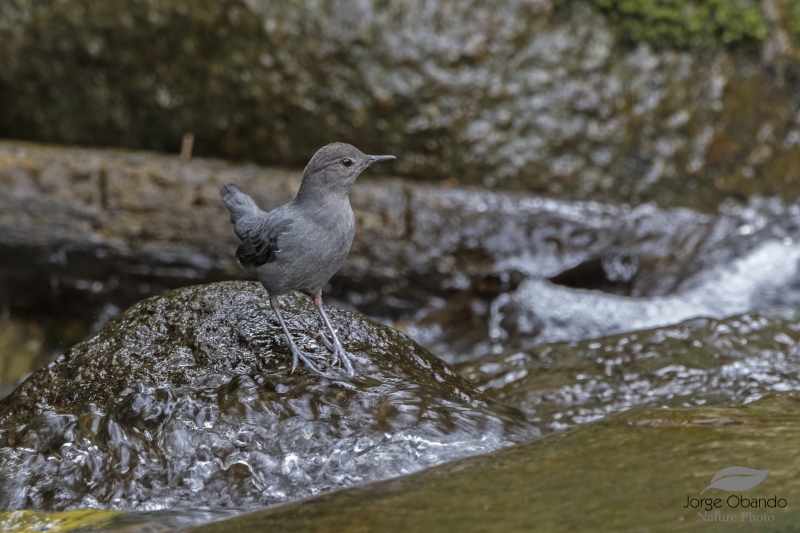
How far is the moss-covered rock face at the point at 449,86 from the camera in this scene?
688 centimetres

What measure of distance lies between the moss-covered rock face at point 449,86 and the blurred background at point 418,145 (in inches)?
0.8

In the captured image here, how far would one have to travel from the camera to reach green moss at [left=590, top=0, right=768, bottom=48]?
7.12m

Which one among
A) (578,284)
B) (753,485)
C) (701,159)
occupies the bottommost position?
(753,485)

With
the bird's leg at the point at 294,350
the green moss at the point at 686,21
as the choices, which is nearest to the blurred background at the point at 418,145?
the green moss at the point at 686,21

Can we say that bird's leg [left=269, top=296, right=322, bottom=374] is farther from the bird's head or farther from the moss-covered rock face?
the moss-covered rock face

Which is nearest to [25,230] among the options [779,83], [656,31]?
[656,31]

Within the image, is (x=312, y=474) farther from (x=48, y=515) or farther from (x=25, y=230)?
(x=25, y=230)

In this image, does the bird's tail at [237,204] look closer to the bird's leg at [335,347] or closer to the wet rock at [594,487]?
the bird's leg at [335,347]

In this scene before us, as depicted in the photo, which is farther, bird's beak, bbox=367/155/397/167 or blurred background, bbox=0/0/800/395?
blurred background, bbox=0/0/800/395

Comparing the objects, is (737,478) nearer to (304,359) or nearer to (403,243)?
(304,359)

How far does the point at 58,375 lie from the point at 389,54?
4.24 metres

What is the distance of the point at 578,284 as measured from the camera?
6883 millimetres

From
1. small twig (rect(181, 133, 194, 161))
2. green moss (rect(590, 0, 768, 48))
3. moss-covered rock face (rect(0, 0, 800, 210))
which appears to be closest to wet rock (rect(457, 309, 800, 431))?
moss-covered rock face (rect(0, 0, 800, 210))

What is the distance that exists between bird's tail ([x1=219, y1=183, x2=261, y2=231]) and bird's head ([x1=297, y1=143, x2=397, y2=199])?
1.62 ft
